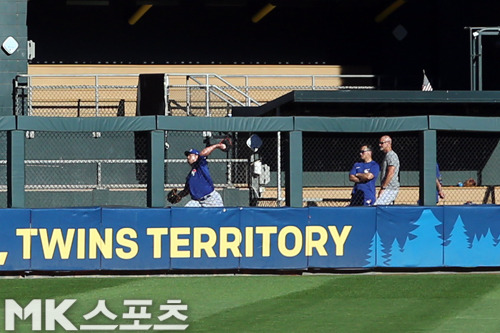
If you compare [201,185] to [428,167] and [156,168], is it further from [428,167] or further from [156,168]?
[428,167]

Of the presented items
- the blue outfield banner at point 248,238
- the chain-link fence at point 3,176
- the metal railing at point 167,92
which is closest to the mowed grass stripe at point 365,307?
the blue outfield banner at point 248,238

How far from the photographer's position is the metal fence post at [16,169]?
15.1m

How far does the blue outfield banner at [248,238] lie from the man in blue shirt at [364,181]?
44.1 inches

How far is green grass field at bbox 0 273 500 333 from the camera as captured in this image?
10.0 metres

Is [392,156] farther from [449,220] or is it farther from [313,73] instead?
[313,73]

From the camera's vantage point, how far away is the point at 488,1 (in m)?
25.9

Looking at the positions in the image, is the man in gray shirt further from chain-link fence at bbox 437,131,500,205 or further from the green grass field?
chain-link fence at bbox 437,131,500,205

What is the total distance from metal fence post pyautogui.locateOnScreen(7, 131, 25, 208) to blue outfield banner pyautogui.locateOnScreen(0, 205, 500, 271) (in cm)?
91

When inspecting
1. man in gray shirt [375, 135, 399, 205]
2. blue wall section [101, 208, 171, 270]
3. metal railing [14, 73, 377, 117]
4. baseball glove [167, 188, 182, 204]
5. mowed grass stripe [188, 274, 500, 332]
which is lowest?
mowed grass stripe [188, 274, 500, 332]

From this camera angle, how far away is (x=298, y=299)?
39.0ft

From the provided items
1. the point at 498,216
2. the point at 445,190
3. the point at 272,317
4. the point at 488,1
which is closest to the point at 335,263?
the point at 498,216

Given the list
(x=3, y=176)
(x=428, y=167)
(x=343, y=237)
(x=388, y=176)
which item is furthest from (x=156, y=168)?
(x=3, y=176)

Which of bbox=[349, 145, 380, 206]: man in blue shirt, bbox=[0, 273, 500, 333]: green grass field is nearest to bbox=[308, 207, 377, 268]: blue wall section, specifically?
bbox=[0, 273, 500, 333]: green grass field

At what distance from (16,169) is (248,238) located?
12.0ft
